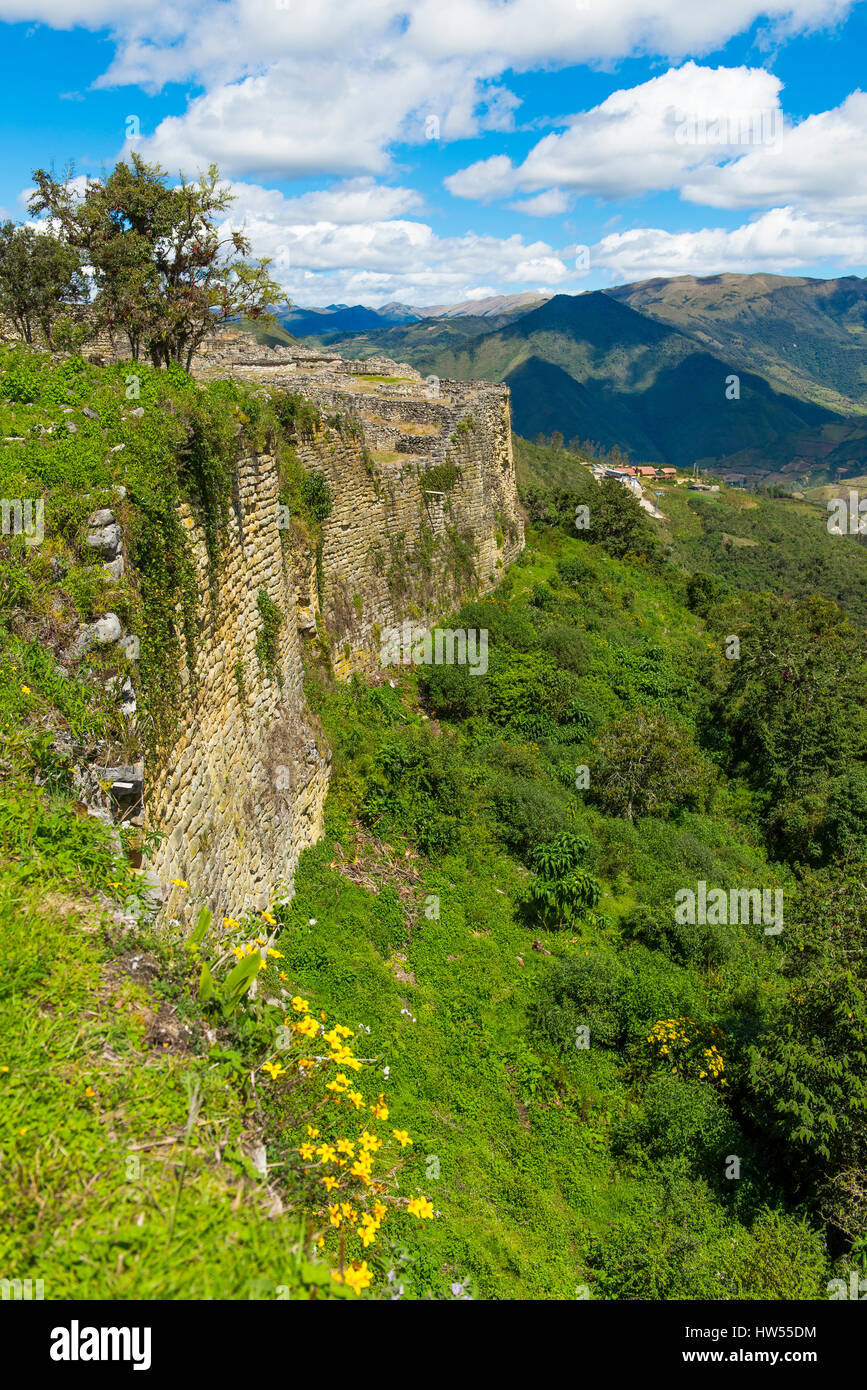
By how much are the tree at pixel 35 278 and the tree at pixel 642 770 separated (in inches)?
566

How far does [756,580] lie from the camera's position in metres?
97.3

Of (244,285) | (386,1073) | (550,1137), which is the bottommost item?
(550,1137)

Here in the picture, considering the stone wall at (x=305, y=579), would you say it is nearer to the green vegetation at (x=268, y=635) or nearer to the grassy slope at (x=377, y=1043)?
the green vegetation at (x=268, y=635)

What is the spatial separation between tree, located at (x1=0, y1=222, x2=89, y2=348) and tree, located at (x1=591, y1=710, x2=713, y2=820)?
14.4 metres

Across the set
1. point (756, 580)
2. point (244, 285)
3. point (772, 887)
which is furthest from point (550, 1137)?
point (756, 580)

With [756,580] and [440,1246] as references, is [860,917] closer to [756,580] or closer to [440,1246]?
[440,1246]

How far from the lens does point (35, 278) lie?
1562cm

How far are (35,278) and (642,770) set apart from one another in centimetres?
1678

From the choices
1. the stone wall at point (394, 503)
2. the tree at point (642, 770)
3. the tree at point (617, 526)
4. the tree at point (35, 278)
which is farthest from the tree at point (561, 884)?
the tree at point (617, 526)

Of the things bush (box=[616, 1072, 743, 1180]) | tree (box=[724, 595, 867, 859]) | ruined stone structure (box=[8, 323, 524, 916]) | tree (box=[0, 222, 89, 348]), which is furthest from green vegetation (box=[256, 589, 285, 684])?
tree (box=[724, 595, 867, 859])

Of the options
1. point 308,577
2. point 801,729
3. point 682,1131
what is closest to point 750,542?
point 801,729
